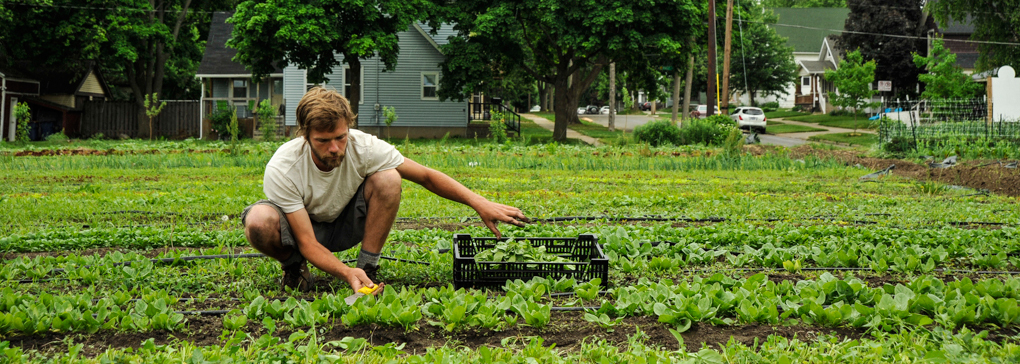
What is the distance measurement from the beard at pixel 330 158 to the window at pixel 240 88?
105 feet

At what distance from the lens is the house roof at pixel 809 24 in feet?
214

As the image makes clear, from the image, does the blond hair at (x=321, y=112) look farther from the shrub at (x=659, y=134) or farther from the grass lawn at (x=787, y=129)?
the grass lawn at (x=787, y=129)

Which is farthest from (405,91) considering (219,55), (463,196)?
(463,196)

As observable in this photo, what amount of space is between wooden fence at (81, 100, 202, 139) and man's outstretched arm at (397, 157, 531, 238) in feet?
98.9

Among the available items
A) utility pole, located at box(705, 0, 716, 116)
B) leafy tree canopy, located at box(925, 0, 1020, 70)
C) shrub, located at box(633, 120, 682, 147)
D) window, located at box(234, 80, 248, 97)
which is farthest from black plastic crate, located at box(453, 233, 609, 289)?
window, located at box(234, 80, 248, 97)

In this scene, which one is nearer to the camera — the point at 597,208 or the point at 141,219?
the point at 141,219

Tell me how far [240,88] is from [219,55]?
1.64 m

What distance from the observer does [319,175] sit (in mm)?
4156

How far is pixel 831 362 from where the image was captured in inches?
115

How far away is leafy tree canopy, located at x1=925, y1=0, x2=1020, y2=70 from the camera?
2959 cm

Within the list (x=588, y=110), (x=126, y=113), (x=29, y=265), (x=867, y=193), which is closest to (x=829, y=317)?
(x=29, y=265)

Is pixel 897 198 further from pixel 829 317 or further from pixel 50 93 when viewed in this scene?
pixel 50 93

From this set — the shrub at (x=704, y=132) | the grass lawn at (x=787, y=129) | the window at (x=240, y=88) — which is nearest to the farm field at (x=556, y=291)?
the shrub at (x=704, y=132)

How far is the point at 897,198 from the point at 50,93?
110 feet
